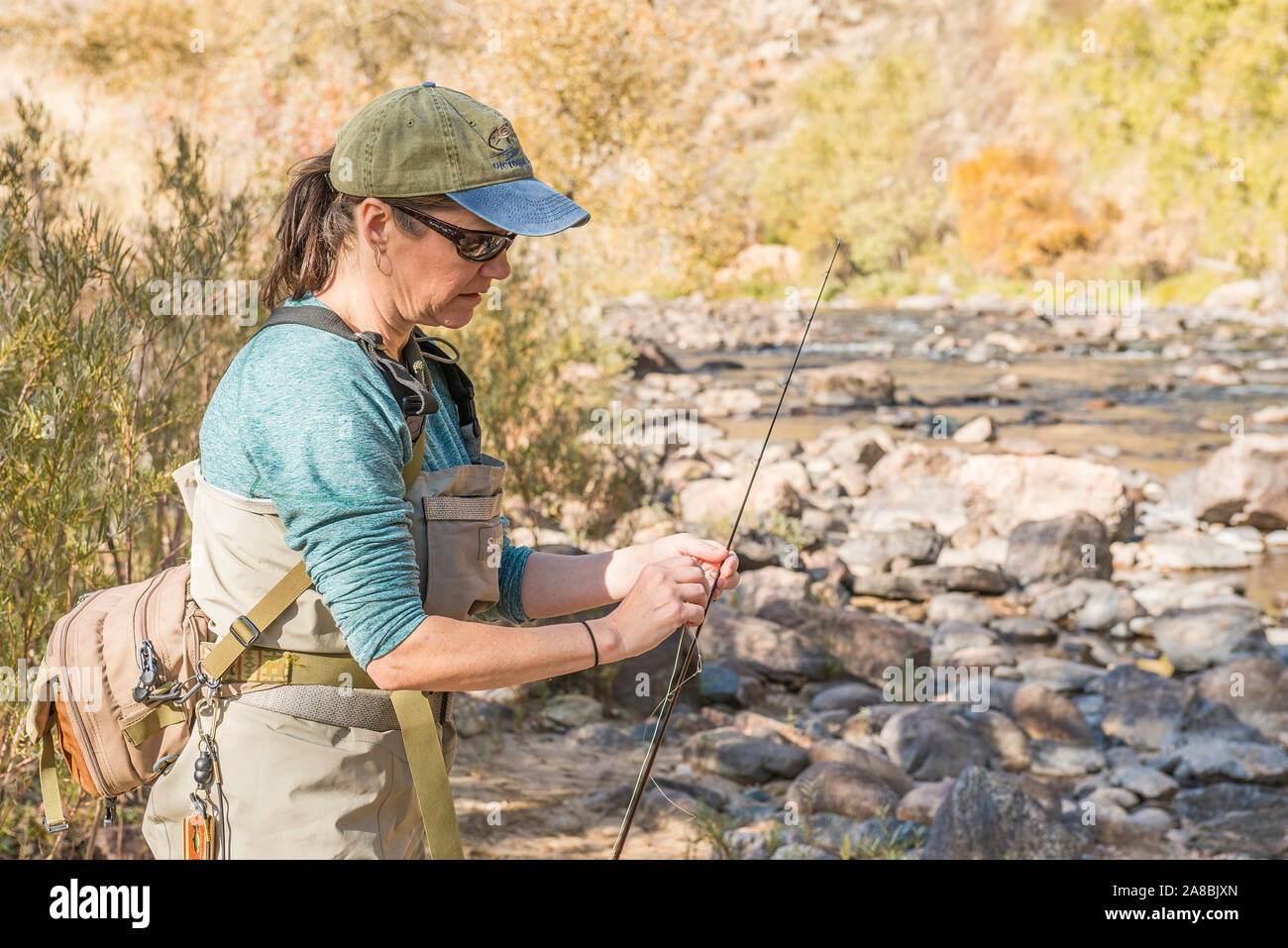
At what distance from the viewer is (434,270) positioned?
1750mm

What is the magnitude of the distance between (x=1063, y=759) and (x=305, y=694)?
5369 mm

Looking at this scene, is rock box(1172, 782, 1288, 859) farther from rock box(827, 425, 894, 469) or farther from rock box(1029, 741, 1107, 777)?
rock box(827, 425, 894, 469)

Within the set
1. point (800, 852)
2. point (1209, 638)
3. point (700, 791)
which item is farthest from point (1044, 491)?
point (800, 852)

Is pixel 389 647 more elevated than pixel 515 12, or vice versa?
pixel 515 12


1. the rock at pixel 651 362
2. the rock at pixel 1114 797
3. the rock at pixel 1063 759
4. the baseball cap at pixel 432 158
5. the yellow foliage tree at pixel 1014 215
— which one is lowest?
the rock at pixel 1063 759

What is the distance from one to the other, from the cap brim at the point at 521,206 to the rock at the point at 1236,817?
185 inches

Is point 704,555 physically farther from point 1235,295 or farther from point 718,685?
point 1235,295

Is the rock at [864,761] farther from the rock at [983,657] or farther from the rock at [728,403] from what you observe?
the rock at [728,403]

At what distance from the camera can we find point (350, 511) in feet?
5.06

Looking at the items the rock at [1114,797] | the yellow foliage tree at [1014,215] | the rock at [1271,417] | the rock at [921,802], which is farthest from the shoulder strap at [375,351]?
the yellow foliage tree at [1014,215]

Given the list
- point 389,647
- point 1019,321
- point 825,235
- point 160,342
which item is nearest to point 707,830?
point 160,342

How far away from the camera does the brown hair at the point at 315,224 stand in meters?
1.72

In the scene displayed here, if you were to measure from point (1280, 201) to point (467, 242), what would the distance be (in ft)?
82.9

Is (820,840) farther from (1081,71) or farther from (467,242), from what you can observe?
(1081,71)
